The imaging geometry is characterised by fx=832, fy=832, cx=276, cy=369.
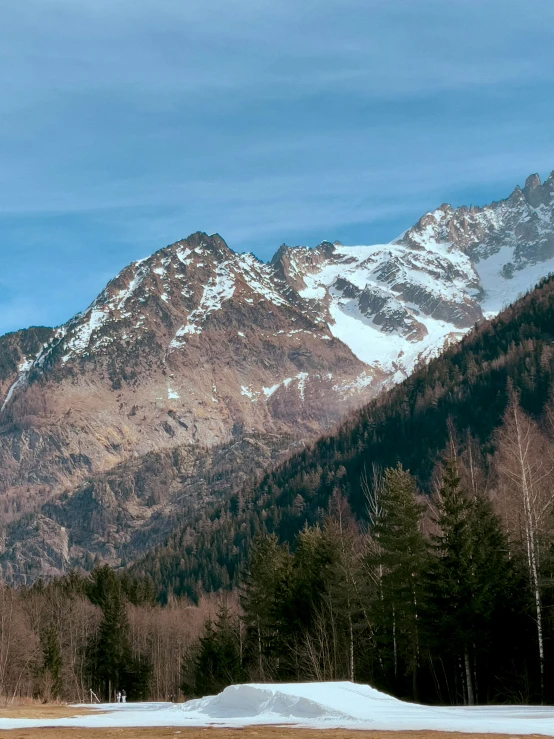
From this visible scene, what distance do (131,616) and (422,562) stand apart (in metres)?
76.5

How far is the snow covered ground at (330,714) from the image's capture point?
75.6 ft

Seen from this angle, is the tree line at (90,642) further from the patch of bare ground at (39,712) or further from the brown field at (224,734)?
the brown field at (224,734)

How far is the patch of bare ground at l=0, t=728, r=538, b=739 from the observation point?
811 inches

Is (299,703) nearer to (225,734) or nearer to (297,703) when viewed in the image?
(297,703)

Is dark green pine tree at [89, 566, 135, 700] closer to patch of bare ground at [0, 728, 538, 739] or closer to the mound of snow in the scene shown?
the mound of snow

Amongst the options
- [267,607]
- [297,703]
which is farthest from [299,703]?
[267,607]

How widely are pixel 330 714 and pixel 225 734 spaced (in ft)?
17.0

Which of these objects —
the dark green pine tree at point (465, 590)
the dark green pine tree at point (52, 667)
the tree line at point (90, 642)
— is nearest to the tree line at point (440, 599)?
the dark green pine tree at point (465, 590)

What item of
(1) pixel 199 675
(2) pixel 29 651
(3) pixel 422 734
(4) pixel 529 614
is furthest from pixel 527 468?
(2) pixel 29 651

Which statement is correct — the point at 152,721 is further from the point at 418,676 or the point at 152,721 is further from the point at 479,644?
the point at 418,676

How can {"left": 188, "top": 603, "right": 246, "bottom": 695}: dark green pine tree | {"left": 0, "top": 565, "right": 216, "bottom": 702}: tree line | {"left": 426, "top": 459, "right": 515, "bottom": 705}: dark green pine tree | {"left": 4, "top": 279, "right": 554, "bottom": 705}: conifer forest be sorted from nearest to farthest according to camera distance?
{"left": 426, "top": 459, "right": 515, "bottom": 705}: dark green pine tree < {"left": 4, "top": 279, "right": 554, "bottom": 705}: conifer forest < {"left": 188, "top": 603, "right": 246, "bottom": 695}: dark green pine tree < {"left": 0, "top": 565, "right": 216, "bottom": 702}: tree line

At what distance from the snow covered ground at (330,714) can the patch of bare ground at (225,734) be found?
1135mm

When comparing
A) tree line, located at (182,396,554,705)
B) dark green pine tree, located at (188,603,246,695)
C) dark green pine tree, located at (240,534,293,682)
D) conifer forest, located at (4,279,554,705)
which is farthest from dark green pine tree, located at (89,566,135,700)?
tree line, located at (182,396,554,705)

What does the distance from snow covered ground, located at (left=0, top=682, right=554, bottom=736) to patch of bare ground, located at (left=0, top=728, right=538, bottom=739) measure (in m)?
1.14
